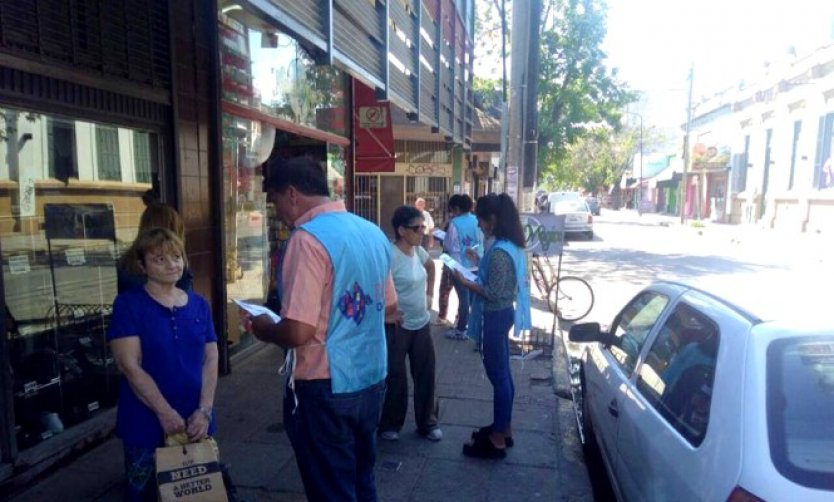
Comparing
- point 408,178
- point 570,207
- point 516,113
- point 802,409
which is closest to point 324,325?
point 802,409

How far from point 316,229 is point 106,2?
3.01 metres

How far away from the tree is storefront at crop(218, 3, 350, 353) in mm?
13846

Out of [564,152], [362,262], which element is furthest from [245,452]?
[564,152]

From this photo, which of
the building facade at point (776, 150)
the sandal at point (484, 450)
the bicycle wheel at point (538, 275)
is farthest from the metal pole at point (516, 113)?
the building facade at point (776, 150)

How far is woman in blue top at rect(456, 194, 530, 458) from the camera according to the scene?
3812mm

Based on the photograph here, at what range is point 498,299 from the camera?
3.80m

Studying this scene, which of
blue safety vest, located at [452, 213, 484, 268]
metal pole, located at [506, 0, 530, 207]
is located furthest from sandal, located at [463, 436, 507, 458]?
metal pole, located at [506, 0, 530, 207]

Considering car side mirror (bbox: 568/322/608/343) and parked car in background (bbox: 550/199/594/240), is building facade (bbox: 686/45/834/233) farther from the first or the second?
car side mirror (bbox: 568/322/608/343)

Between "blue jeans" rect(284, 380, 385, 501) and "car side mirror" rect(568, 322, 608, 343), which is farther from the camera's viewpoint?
"car side mirror" rect(568, 322, 608, 343)

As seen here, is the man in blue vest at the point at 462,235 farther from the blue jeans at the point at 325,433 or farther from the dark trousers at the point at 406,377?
the blue jeans at the point at 325,433

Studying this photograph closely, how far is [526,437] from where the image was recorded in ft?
14.5

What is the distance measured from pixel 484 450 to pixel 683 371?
1.91 metres

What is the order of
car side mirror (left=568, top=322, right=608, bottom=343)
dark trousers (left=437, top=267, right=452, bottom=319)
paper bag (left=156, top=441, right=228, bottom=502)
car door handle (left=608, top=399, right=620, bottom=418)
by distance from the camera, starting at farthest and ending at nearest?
dark trousers (left=437, top=267, right=452, bottom=319) < car side mirror (left=568, top=322, right=608, bottom=343) < car door handle (left=608, top=399, right=620, bottom=418) < paper bag (left=156, top=441, right=228, bottom=502)

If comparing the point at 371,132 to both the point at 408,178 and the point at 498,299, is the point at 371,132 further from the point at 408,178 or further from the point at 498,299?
the point at 408,178
